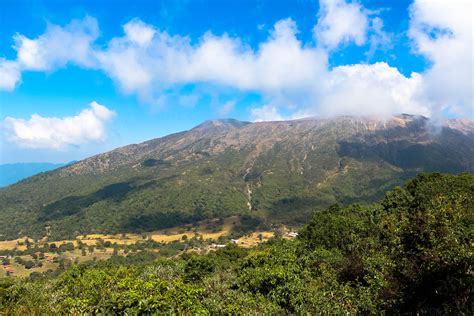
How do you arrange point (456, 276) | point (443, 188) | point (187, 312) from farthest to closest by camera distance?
1. point (443, 188)
2. point (456, 276)
3. point (187, 312)

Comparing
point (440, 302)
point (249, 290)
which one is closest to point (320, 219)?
point (249, 290)

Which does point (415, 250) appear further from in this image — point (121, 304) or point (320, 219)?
point (320, 219)

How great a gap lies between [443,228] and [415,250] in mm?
2942

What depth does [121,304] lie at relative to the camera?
1132cm

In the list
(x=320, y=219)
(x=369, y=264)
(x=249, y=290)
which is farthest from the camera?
(x=320, y=219)

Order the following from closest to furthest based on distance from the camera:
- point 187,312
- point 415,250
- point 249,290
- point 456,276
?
point 187,312
point 456,276
point 415,250
point 249,290

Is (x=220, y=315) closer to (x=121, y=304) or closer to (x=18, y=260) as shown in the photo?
(x=121, y=304)

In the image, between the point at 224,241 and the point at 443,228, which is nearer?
the point at 443,228

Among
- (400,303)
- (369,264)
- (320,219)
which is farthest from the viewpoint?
(320,219)

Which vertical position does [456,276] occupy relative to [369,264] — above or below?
above

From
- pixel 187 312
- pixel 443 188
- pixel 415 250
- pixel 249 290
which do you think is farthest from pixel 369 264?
pixel 443 188

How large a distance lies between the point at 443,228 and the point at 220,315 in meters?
14.7

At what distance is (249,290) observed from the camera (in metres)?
29.3

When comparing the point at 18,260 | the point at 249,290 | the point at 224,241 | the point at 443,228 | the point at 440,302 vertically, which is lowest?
the point at 224,241
